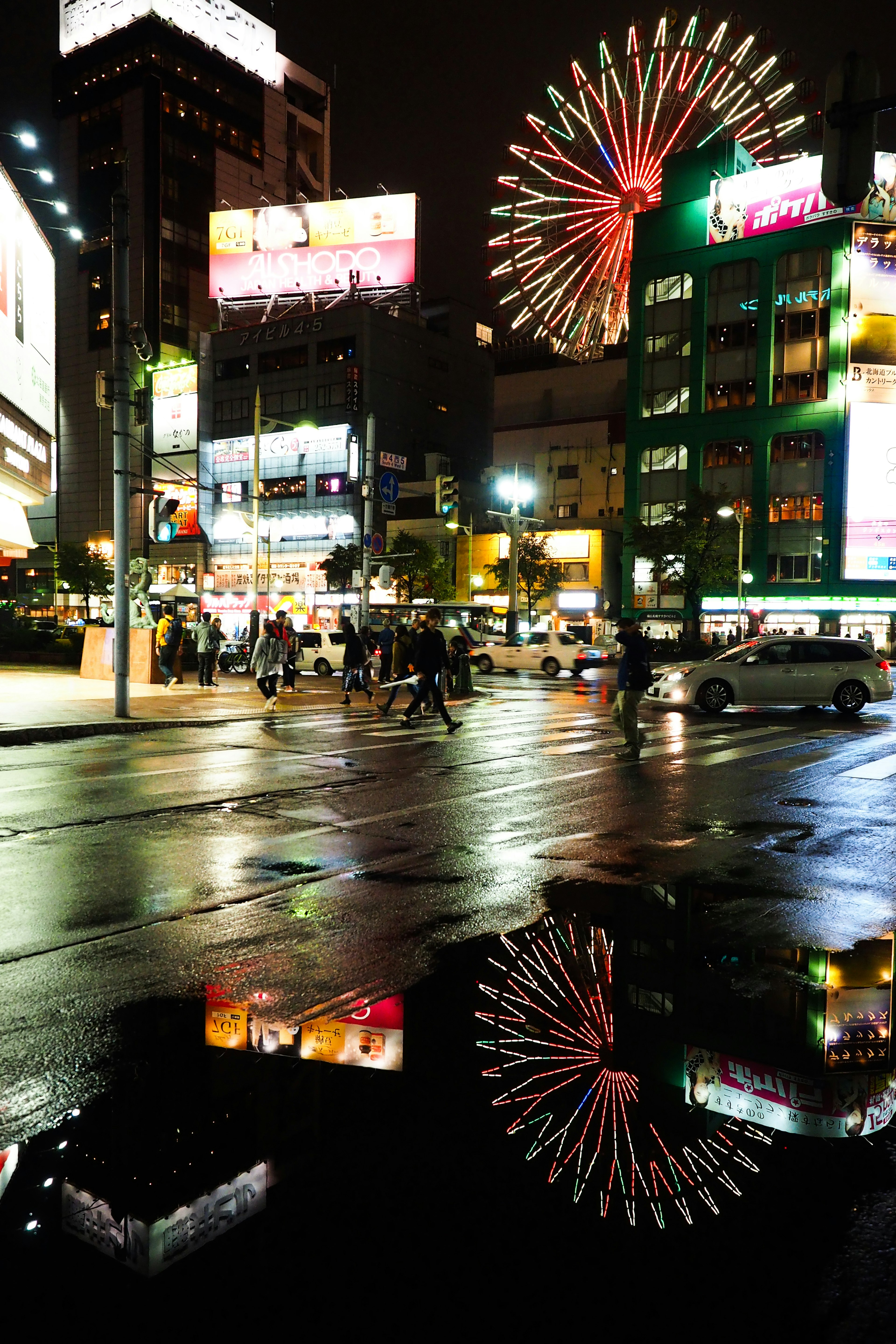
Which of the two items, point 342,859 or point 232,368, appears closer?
point 342,859

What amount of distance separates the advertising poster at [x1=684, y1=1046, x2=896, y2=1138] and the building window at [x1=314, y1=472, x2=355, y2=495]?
7364cm

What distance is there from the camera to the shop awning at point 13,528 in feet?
65.1

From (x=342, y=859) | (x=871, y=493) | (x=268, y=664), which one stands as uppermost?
(x=871, y=493)

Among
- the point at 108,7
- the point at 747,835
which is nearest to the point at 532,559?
the point at 747,835

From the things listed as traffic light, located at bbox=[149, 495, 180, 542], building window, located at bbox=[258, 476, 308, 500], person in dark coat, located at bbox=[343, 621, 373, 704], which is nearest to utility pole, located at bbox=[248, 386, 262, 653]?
person in dark coat, located at bbox=[343, 621, 373, 704]

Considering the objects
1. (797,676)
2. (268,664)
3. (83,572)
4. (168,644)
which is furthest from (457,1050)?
(83,572)

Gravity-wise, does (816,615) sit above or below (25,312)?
below

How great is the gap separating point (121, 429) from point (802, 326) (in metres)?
54.3

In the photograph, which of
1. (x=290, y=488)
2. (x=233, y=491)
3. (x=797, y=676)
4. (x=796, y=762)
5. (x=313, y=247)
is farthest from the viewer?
(x=233, y=491)

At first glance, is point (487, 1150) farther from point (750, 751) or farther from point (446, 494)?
point (446, 494)

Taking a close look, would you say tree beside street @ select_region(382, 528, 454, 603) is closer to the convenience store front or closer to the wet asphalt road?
the convenience store front

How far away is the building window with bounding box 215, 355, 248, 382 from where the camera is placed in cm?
8319

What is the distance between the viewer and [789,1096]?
11.3ft

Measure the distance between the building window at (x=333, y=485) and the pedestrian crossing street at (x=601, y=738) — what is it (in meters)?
57.4
